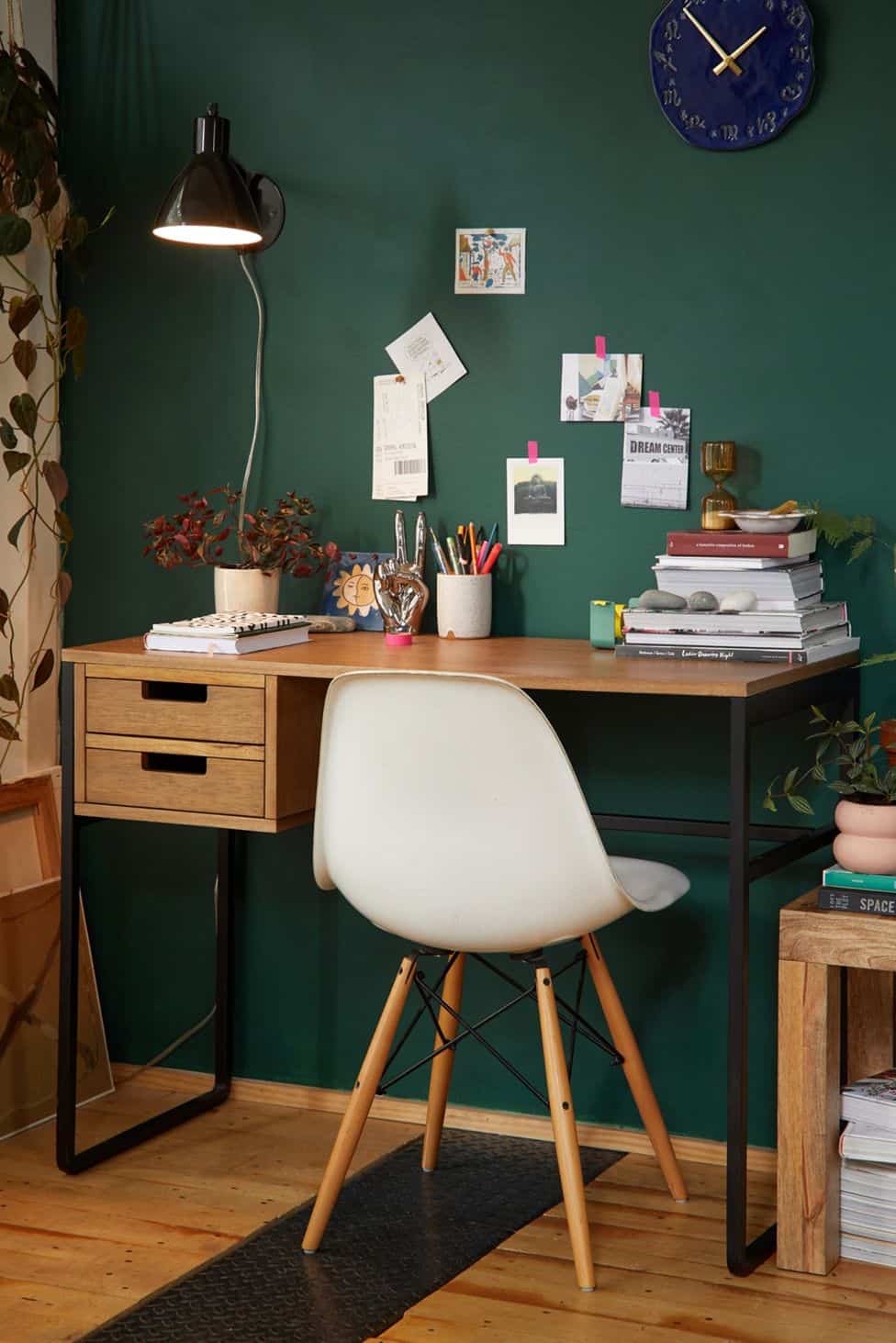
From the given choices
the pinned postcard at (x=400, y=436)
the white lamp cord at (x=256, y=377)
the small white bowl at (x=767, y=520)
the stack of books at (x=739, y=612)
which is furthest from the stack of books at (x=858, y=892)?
the white lamp cord at (x=256, y=377)

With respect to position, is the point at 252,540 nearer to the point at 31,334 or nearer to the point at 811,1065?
the point at 31,334

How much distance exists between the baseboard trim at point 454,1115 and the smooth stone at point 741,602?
39.5 inches

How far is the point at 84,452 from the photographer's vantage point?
3.42 meters

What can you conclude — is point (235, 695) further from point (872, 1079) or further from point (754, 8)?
point (754, 8)

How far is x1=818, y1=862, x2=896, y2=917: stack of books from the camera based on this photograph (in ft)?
8.09

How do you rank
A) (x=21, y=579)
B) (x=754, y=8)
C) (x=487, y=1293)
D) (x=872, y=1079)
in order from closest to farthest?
(x=487, y=1293) < (x=872, y=1079) < (x=754, y=8) < (x=21, y=579)

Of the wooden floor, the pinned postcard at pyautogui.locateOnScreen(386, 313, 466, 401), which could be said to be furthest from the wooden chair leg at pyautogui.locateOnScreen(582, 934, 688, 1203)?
the pinned postcard at pyautogui.locateOnScreen(386, 313, 466, 401)

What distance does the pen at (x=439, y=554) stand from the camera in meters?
3.07

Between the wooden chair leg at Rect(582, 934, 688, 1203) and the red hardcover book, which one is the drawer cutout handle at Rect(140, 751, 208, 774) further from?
the red hardcover book

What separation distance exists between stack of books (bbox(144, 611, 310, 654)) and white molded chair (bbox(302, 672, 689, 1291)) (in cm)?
35

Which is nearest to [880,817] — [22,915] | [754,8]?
[754,8]

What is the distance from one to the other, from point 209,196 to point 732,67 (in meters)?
0.91

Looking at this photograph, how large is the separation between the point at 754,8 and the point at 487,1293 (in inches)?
83.1

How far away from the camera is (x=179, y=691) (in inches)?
120
